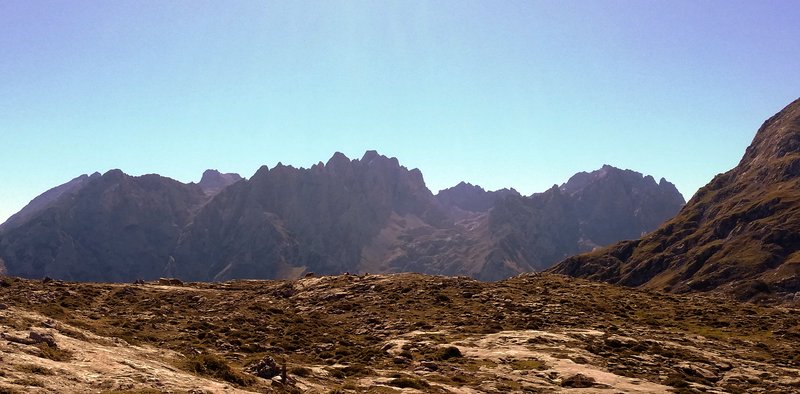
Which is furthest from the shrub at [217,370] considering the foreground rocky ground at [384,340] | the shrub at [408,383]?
the shrub at [408,383]

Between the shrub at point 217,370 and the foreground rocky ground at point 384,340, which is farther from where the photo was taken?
the shrub at point 217,370

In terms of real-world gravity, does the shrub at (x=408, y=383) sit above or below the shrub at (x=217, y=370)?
below

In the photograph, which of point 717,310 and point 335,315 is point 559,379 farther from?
point 717,310

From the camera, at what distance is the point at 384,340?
45.7m

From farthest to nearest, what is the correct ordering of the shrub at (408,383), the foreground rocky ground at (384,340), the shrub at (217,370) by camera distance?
the shrub at (408,383), the shrub at (217,370), the foreground rocky ground at (384,340)

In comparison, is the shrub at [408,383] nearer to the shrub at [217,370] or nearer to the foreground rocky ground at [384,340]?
the foreground rocky ground at [384,340]

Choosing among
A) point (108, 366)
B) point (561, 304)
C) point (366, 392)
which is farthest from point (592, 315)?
point (108, 366)

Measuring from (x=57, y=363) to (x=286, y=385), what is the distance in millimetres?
10102

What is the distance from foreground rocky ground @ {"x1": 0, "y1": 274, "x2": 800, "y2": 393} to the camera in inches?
997

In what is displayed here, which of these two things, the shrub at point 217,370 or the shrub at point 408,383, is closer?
the shrub at point 217,370

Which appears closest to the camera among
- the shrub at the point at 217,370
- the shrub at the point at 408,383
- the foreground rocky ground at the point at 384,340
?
the foreground rocky ground at the point at 384,340

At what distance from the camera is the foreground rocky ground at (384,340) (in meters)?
25.3

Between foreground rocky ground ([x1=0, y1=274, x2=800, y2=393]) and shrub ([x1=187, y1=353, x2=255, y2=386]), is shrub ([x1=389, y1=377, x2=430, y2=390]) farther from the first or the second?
shrub ([x1=187, y1=353, x2=255, y2=386])

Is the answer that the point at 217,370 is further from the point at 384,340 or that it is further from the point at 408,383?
the point at 384,340
